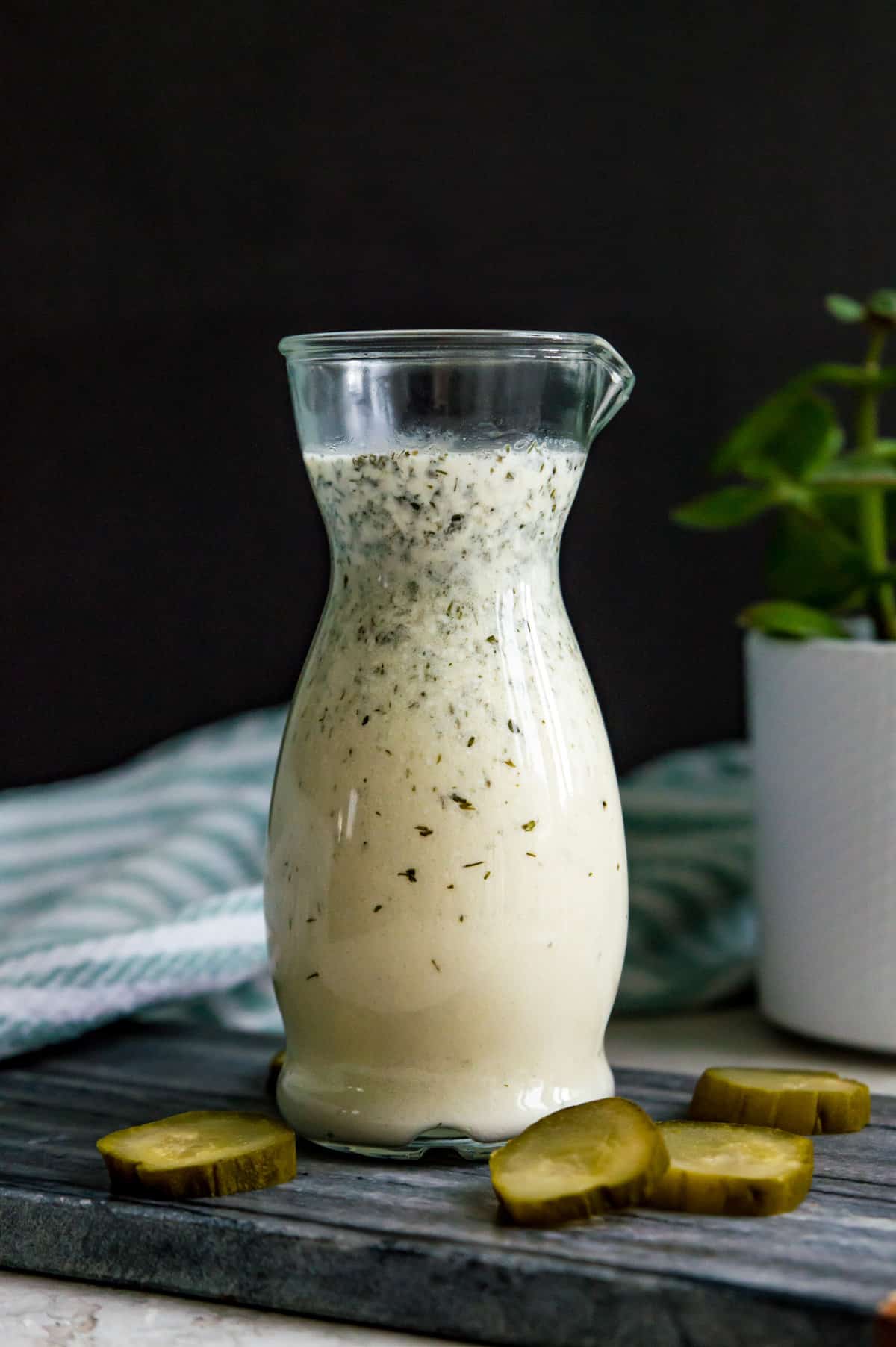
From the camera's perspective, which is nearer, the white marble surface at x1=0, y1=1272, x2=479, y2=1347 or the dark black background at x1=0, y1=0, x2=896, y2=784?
the white marble surface at x1=0, y1=1272, x2=479, y2=1347

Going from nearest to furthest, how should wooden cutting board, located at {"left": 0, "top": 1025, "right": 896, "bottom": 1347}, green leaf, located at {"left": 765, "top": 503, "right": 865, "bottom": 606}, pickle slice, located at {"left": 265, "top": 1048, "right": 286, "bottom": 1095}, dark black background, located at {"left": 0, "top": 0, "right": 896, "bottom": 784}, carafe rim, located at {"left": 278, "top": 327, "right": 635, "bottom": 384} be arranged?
1. wooden cutting board, located at {"left": 0, "top": 1025, "right": 896, "bottom": 1347}
2. carafe rim, located at {"left": 278, "top": 327, "right": 635, "bottom": 384}
3. pickle slice, located at {"left": 265, "top": 1048, "right": 286, "bottom": 1095}
4. green leaf, located at {"left": 765, "top": 503, "right": 865, "bottom": 606}
5. dark black background, located at {"left": 0, "top": 0, "right": 896, "bottom": 784}

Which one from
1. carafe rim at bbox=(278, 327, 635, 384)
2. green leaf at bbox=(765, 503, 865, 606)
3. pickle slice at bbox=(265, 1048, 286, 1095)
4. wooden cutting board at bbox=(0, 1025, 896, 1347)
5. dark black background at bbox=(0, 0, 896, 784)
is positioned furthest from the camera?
dark black background at bbox=(0, 0, 896, 784)

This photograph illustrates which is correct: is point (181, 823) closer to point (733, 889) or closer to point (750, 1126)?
point (733, 889)

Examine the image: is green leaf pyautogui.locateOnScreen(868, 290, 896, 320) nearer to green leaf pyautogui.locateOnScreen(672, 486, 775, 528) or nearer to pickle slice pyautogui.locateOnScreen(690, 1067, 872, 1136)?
green leaf pyautogui.locateOnScreen(672, 486, 775, 528)

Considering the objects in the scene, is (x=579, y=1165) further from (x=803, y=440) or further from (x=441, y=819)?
(x=803, y=440)

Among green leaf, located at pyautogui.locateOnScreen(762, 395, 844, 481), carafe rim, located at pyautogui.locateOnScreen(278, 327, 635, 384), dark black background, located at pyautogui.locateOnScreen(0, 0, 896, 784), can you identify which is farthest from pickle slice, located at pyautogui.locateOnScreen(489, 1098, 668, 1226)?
dark black background, located at pyautogui.locateOnScreen(0, 0, 896, 784)

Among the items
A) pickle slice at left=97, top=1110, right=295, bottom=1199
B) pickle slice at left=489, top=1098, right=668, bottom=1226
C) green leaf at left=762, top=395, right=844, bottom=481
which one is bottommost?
pickle slice at left=97, top=1110, right=295, bottom=1199

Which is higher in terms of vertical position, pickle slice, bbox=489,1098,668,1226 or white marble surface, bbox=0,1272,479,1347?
pickle slice, bbox=489,1098,668,1226
